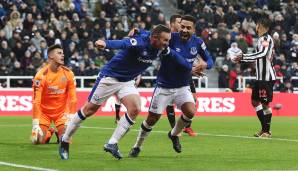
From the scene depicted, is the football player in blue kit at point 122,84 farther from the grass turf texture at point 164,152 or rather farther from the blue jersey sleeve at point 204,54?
the blue jersey sleeve at point 204,54

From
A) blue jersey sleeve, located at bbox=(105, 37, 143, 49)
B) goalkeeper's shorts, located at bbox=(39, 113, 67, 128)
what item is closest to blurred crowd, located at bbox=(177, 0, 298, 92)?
goalkeeper's shorts, located at bbox=(39, 113, 67, 128)

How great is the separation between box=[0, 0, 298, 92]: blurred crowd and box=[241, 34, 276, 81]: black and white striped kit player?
38.5ft

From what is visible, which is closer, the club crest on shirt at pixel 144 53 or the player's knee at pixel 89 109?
the club crest on shirt at pixel 144 53

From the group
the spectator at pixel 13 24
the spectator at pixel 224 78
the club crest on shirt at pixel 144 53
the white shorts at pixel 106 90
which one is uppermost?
the club crest on shirt at pixel 144 53

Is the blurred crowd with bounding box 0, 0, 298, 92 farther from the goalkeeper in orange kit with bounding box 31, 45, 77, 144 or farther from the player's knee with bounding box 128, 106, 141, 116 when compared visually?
the player's knee with bounding box 128, 106, 141, 116

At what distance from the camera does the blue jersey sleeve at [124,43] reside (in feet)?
37.6

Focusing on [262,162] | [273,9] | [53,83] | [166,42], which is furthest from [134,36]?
[273,9]

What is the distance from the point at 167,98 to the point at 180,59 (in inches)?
33.8

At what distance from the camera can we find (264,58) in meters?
18.5

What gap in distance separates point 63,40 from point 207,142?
15.4 metres

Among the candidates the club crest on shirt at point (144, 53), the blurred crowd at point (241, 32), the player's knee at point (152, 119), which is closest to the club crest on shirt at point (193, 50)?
the player's knee at point (152, 119)

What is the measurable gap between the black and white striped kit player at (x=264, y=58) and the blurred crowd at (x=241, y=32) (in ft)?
40.3

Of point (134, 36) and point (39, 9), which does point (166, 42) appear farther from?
point (39, 9)

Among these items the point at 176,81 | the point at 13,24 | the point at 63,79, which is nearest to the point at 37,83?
the point at 63,79
